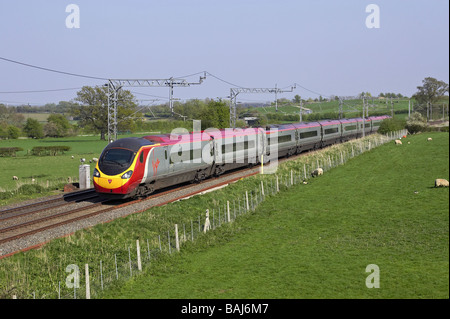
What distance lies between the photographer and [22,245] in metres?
20.5

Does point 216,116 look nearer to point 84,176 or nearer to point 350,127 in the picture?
point 350,127

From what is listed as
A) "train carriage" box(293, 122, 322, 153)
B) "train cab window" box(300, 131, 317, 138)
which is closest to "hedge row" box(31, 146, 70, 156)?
"train carriage" box(293, 122, 322, 153)

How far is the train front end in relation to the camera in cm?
2667

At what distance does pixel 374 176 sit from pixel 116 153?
66.8 feet

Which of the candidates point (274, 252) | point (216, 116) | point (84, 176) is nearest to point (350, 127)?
point (216, 116)

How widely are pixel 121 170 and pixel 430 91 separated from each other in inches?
5014

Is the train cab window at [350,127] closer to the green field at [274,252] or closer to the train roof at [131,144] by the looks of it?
the green field at [274,252]

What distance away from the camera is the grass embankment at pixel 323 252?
15.1 metres

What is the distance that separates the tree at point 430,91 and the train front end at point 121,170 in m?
123

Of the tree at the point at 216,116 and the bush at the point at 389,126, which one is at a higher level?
the tree at the point at 216,116

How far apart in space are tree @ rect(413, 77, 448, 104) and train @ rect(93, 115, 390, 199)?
9535 cm

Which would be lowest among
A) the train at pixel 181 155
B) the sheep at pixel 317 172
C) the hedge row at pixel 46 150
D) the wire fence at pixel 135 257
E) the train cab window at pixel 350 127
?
the wire fence at pixel 135 257

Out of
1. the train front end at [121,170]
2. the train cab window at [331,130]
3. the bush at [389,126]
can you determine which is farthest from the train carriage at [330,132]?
the train front end at [121,170]
